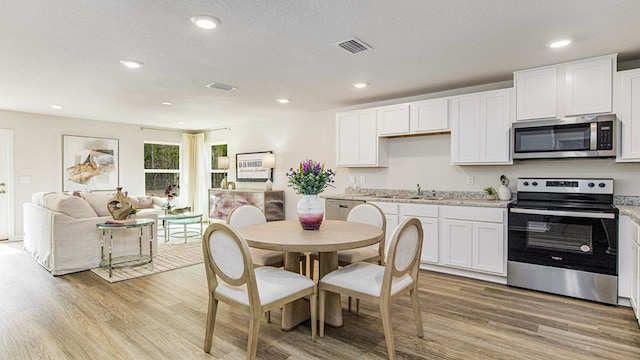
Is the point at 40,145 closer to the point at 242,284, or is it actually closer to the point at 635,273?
the point at 242,284

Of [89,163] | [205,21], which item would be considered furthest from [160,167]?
[205,21]

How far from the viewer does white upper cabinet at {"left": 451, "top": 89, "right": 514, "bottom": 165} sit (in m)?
3.62

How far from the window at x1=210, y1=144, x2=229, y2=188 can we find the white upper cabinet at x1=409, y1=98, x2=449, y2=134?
5.01 metres

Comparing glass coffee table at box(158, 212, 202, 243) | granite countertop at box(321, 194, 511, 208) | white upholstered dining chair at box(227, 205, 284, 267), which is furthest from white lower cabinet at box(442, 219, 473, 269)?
glass coffee table at box(158, 212, 202, 243)

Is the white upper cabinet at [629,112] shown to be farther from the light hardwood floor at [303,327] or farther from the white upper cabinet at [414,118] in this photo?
the white upper cabinet at [414,118]

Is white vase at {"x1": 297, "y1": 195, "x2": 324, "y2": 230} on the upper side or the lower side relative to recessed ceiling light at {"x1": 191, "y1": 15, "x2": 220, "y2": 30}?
lower

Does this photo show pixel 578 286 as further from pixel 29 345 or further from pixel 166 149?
pixel 166 149

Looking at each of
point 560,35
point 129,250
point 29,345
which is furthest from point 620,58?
point 129,250

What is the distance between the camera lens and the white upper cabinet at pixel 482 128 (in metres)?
3.62

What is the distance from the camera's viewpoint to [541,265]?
10.6 ft

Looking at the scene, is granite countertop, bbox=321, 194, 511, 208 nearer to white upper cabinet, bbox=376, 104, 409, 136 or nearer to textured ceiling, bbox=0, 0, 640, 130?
white upper cabinet, bbox=376, 104, 409, 136

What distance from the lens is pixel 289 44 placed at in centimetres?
283

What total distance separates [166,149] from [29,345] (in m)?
6.32

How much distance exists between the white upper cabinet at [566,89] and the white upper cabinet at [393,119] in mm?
1261
